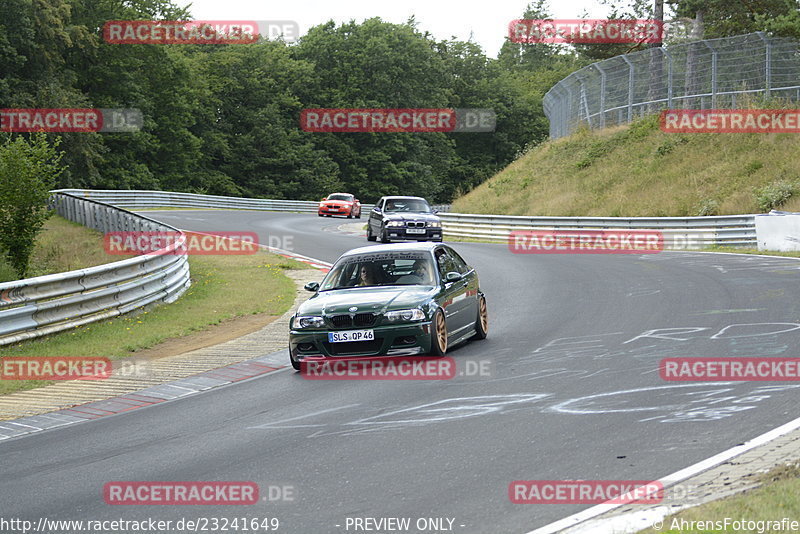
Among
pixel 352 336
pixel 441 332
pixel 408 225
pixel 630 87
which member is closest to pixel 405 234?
pixel 408 225

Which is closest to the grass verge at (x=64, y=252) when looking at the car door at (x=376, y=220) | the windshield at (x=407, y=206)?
the car door at (x=376, y=220)

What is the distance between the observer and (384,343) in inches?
435

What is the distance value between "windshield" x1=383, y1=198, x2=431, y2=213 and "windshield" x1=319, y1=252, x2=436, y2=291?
1866 cm

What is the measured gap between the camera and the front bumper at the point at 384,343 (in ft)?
36.2

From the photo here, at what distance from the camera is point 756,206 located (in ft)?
104

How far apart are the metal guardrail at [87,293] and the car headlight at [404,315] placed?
16.8ft

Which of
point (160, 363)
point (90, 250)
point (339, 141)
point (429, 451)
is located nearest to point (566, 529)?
point (429, 451)

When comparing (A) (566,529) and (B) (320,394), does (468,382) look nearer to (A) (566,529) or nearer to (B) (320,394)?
(B) (320,394)

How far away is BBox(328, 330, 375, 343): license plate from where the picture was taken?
36.1ft

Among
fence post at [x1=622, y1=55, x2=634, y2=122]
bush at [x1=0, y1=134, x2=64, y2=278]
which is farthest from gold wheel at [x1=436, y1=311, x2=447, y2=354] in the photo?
fence post at [x1=622, y1=55, x2=634, y2=122]

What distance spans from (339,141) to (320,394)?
83.7m

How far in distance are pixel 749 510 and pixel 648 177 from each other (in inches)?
1391

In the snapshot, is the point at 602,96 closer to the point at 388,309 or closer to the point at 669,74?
the point at 669,74

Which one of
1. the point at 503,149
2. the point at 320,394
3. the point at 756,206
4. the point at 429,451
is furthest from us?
the point at 503,149
